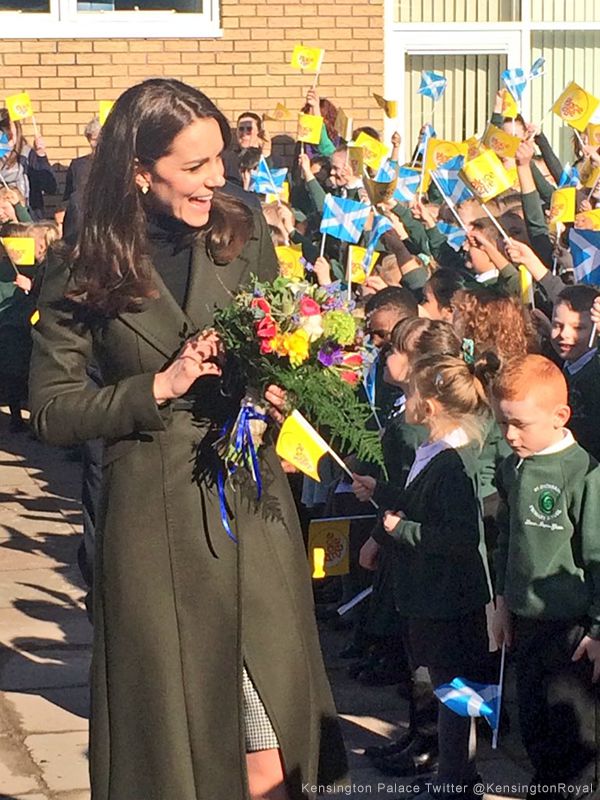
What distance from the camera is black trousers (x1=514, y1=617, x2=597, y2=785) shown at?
15.5 feet

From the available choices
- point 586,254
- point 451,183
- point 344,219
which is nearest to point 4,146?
point 451,183

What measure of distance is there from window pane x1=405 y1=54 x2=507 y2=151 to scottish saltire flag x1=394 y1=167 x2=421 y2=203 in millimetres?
5125

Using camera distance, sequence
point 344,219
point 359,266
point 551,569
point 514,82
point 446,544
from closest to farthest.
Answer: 1. point 551,569
2. point 446,544
3. point 359,266
4. point 344,219
5. point 514,82

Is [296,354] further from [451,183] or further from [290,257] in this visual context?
[451,183]

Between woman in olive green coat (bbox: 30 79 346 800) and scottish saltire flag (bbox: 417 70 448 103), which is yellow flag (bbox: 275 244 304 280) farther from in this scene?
woman in olive green coat (bbox: 30 79 346 800)

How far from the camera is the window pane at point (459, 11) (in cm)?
1505

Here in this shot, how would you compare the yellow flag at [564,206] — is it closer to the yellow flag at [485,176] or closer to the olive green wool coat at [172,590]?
the yellow flag at [485,176]

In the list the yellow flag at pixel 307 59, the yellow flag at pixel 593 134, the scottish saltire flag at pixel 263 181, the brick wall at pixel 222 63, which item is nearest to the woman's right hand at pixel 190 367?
the yellow flag at pixel 593 134

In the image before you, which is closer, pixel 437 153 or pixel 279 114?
pixel 437 153

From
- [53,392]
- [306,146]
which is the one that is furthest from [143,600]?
[306,146]

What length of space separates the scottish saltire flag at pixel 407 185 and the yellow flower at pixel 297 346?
20.9 ft

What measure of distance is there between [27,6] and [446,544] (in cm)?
1035

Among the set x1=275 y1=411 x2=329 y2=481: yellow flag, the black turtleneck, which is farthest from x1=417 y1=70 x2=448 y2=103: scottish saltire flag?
the black turtleneck

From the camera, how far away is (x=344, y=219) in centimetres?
877
